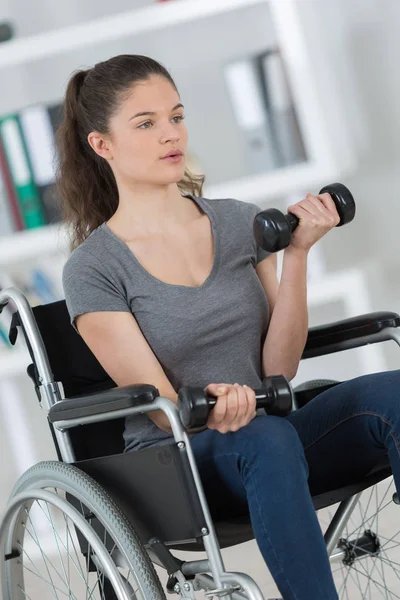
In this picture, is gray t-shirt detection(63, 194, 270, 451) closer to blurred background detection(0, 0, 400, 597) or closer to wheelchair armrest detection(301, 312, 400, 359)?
wheelchair armrest detection(301, 312, 400, 359)

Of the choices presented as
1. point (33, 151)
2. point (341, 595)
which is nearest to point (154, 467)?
point (341, 595)

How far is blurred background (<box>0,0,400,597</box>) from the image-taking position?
3053mm

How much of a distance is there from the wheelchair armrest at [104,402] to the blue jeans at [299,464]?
0.45 feet

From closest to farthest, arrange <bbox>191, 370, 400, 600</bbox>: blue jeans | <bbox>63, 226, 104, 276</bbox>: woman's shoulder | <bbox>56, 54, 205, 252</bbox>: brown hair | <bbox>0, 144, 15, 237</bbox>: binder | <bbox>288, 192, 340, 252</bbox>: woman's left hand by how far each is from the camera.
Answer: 1. <bbox>191, 370, 400, 600</bbox>: blue jeans
2. <bbox>288, 192, 340, 252</bbox>: woman's left hand
3. <bbox>63, 226, 104, 276</bbox>: woman's shoulder
4. <bbox>56, 54, 205, 252</bbox>: brown hair
5. <bbox>0, 144, 15, 237</bbox>: binder

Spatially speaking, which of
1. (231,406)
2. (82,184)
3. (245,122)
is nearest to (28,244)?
(245,122)

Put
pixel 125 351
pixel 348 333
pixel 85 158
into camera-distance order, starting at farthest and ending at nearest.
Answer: pixel 85 158 < pixel 348 333 < pixel 125 351

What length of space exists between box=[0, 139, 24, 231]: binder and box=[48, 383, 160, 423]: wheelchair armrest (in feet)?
5.31

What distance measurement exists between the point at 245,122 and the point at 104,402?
181 centimetres

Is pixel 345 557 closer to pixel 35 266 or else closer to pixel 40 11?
pixel 35 266

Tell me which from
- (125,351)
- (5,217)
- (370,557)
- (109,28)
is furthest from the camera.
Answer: (5,217)

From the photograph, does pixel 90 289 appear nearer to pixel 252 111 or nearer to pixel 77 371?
pixel 77 371

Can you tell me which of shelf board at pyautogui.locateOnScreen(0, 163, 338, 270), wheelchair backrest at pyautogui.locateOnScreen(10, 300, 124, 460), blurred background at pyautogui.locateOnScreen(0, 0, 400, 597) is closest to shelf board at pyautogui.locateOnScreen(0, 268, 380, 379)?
blurred background at pyautogui.locateOnScreen(0, 0, 400, 597)

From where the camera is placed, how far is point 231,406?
1.41m

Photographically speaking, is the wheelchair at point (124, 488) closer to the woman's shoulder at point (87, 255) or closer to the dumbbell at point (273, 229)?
the woman's shoulder at point (87, 255)
